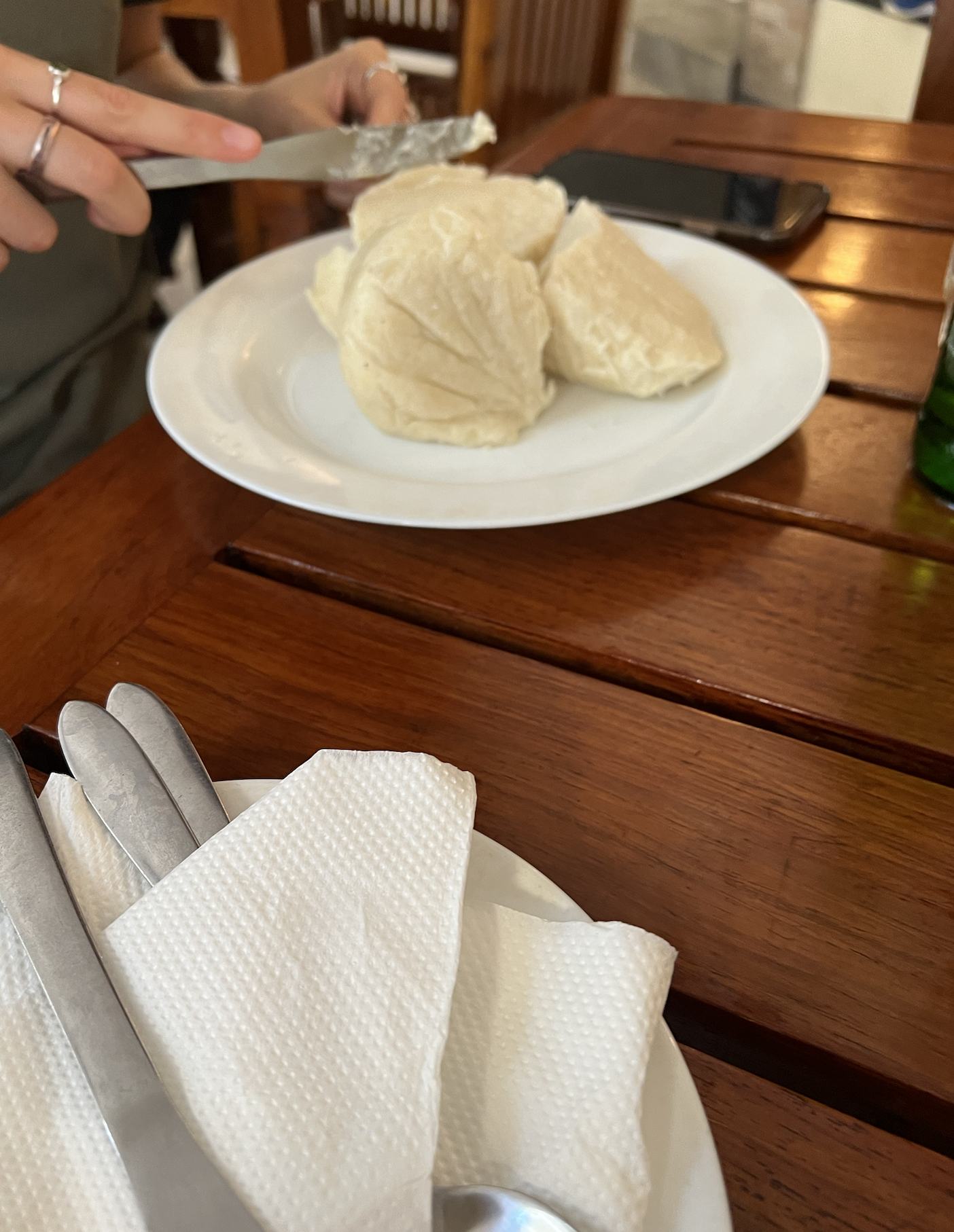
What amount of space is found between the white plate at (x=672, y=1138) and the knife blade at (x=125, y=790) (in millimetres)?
101

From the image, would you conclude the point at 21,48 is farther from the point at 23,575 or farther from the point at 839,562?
the point at 839,562

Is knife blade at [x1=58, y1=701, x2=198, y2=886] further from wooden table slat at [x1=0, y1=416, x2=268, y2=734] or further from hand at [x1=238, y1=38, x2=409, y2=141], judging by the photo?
hand at [x1=238, y1=38, x2=409, y2=141]

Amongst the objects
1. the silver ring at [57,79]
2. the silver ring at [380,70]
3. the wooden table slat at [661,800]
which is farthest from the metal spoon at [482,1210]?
the silver ring at [380,70]

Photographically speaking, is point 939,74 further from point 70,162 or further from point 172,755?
point 172,755

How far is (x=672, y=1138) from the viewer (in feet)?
0.81

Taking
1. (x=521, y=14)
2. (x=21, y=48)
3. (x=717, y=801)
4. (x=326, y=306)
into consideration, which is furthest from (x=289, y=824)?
(x=521, y=14)

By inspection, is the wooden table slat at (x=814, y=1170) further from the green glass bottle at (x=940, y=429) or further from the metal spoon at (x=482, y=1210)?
the green glass bottle at (x=940, y=429)

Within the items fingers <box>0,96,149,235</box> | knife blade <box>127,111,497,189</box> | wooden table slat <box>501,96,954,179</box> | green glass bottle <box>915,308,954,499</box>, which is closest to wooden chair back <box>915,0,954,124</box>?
wooden table slat <box>501,96,954,179</box>

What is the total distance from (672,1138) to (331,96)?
91 cm

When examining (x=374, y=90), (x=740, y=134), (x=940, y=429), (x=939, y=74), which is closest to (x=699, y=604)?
(x=940, y=429)

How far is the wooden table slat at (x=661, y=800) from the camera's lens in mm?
308

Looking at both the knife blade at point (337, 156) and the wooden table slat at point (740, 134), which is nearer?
the knife blade at point (337, 156)

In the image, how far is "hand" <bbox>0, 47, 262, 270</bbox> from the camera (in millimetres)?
577

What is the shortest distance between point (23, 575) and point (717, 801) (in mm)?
362
